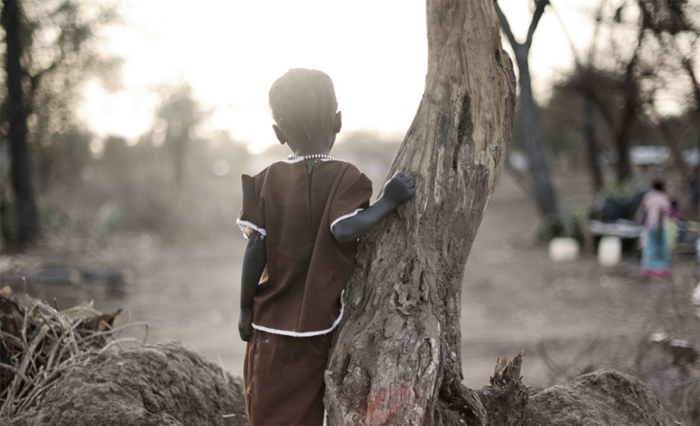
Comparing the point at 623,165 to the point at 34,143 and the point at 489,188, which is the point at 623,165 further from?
the point at 34,143

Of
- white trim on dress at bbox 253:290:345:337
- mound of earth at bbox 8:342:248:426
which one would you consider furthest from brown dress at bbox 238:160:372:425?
mound of earth at bbox 8:342:248:426

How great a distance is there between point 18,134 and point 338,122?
32.6 feet

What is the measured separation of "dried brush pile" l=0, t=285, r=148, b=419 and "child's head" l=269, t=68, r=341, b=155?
54.3 inches

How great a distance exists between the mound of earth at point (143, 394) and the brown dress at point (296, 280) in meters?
0.53

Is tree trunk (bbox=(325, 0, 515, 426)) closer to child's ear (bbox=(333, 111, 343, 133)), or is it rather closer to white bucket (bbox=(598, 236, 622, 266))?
child's ear (bbox=(333, 111, 343, 133))

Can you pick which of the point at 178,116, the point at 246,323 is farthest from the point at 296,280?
the point at 178,116

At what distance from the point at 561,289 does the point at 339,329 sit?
763cm

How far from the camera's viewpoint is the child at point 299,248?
1.94 m

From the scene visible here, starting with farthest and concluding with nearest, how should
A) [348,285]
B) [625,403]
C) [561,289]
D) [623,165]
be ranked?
[623,165]
[561,289]
[625,403]
[348,285]

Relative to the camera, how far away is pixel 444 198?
2.14m

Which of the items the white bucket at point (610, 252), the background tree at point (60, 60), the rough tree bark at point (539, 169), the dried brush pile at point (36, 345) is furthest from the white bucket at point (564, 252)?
the background tree at point (60, 60)

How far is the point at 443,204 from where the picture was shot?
7.02ft

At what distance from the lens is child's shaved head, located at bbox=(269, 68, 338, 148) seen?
1.96 meters

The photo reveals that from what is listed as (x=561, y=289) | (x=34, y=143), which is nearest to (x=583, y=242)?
(x=561, y=289)
